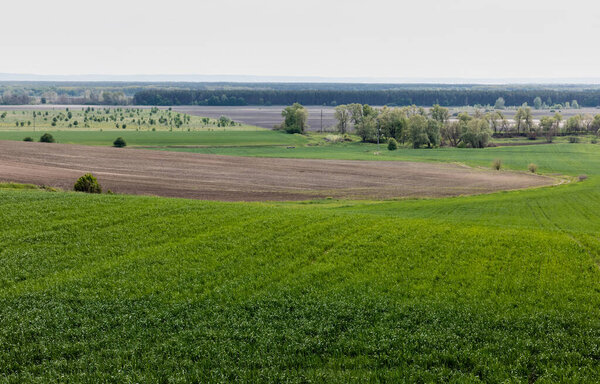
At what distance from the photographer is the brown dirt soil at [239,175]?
58.3 metres

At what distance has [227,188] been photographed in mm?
60938

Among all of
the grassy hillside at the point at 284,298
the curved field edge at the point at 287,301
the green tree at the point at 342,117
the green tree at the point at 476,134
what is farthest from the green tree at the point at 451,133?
the curved field edge at the point at 287,301

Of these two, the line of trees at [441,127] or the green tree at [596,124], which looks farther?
the green tree at [596,124]

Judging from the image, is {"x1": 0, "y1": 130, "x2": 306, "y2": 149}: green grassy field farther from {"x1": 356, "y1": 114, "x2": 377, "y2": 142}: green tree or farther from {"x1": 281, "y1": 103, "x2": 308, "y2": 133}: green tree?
{"x1": 356, "y1": 114, "x2": 377, "y2": 142}: green tree

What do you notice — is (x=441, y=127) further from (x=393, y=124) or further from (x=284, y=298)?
(x=284, y=298)

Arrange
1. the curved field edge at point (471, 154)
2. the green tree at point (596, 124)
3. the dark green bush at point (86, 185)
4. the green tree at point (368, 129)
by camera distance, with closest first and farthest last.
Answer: the dark green bush at point (86, 185) < the curved field edge at point (471, 154) < the green tree at point (368, 129) < the green tree at point (596, 124)

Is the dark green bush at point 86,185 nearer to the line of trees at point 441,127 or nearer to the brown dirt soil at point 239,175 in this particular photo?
the brown dirt soil at point 239,175

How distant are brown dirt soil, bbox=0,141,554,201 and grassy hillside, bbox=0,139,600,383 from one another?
2905 cm

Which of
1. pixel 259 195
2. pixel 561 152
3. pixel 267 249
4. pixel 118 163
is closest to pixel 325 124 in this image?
pixel 561 152

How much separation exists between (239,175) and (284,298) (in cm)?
5398


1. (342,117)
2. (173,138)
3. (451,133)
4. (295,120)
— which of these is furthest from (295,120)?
(451,133)

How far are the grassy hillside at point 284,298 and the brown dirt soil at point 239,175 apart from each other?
95.3 ft

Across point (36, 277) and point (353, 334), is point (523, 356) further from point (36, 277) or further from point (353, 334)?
point (36, 277)

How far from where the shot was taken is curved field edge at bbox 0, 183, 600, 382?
1443 cm
